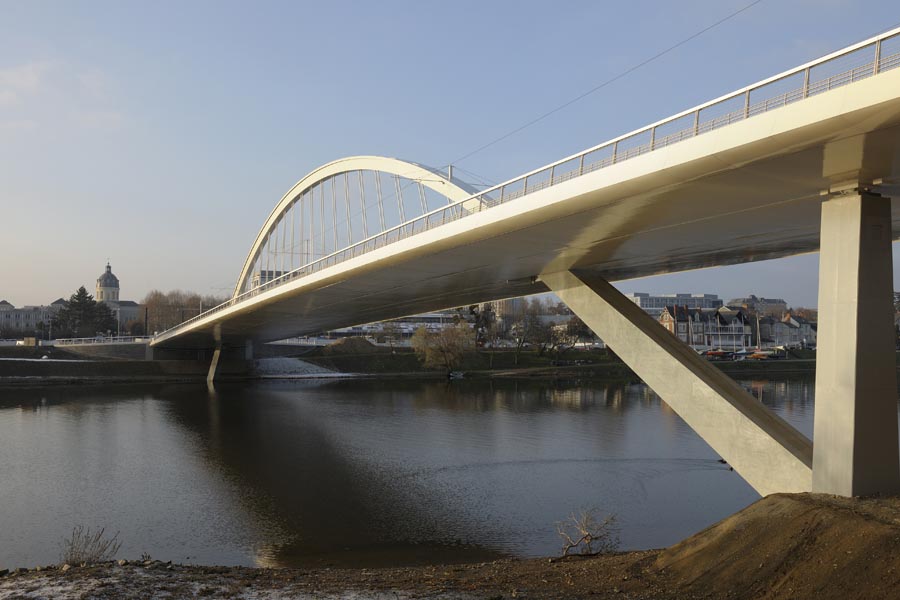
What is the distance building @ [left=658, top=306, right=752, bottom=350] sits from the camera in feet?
258

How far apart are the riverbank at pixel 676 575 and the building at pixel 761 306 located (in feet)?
298

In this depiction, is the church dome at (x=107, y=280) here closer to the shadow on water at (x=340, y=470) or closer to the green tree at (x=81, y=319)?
the green tree at (x=81, y=319)

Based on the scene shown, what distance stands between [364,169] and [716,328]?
6440cm

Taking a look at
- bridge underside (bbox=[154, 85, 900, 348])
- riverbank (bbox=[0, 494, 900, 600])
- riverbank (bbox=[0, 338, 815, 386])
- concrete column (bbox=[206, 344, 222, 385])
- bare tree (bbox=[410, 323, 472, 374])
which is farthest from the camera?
bare tree (bbox=[410, 323, 472, 374])

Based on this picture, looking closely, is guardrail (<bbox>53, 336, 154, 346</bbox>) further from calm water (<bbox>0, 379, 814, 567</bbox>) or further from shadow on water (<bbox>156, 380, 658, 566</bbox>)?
calm water (<bbox>0, 379, 814, 567</bbox>)

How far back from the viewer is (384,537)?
11.7m

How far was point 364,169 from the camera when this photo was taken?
26.7 m

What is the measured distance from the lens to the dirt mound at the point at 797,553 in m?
5.63

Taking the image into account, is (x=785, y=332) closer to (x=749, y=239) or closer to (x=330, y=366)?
(x=330, y=366)

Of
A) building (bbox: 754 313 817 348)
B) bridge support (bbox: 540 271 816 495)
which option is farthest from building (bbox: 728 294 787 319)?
bridge support (bbox: 540 271 816 495)

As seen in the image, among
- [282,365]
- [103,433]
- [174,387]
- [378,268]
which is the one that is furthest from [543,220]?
[282,365]

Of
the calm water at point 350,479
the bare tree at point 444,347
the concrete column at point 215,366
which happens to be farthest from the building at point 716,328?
the calm water at point 350,479

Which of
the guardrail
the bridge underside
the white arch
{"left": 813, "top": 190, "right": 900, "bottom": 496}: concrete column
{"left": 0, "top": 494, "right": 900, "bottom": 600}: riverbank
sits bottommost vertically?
{"left": 0, "top": 494, "right": 900, "bottom": 600}: riverbank

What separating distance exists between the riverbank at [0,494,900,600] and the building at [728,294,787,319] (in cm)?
9086
